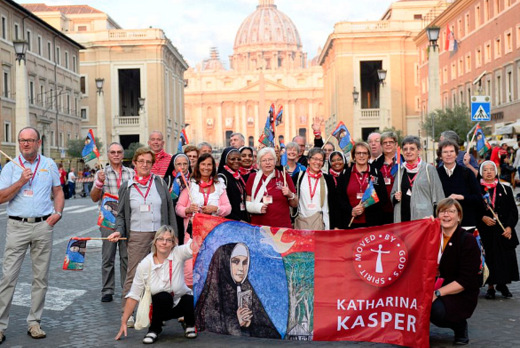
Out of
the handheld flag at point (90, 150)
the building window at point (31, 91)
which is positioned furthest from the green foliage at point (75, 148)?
the handheld flag at point (90, 150)

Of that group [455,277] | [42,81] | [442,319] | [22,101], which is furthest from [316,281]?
[42,81]

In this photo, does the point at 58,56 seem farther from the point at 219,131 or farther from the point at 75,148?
the point at 219,131

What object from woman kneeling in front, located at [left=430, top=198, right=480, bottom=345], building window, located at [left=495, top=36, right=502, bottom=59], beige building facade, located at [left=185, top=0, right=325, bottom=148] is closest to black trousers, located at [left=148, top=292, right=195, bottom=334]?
woman kneeling in front, located at [left=430, top=198, right=480, bottom=345]

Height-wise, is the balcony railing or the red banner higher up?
the balcony railing

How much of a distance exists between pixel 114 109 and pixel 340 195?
64754 millimetres

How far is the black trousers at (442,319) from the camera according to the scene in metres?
6.57

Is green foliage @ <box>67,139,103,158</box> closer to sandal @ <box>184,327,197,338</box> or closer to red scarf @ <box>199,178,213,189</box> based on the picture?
red scarf @ <box>199,178,213,189</box>

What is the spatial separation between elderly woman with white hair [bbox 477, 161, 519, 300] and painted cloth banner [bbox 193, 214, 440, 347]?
264 centimetres

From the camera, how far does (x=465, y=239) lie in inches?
266

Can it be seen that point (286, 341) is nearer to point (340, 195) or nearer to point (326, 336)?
point (326, 336)

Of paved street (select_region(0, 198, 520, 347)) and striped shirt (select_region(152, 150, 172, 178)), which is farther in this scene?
striped shirt (select_region(152, 150, 172, 178))

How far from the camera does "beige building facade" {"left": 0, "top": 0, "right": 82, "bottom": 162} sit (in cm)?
4572

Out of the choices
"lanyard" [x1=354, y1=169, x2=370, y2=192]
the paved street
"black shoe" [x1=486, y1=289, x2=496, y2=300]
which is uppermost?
"lanyard" [x1=354, y1=169, x2=370, y2=192]

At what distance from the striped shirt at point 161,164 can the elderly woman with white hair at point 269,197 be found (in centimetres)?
147
